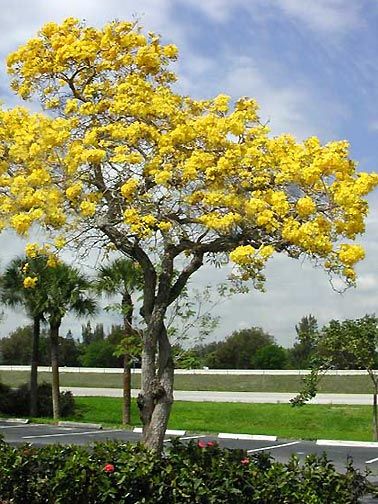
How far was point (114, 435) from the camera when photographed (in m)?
25.5

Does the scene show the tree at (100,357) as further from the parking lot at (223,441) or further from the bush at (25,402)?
the parking lot at (223,441)

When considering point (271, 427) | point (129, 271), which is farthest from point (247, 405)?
point (129, 271)

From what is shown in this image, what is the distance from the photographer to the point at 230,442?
23469mm

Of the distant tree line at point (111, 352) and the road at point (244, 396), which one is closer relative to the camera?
the road at point (244, 396)

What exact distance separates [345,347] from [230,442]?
4.16 meters

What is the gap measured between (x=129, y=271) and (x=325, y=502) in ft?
63.5

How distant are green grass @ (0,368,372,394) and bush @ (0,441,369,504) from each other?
30.0m

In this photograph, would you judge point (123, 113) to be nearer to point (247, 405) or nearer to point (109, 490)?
point (109, 490)

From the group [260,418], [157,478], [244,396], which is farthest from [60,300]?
[157,478]

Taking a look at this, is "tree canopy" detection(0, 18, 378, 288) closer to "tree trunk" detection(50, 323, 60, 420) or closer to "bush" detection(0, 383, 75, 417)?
"tree trunk" detection(50, 323, 60, 420)

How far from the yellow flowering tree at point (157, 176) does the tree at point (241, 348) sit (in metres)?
52.8

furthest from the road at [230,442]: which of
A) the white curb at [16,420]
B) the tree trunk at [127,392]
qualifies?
the tree trunk at [127,392]

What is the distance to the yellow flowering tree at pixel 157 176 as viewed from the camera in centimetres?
925

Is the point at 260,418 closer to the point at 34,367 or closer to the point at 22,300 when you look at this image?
the point at 34,367
